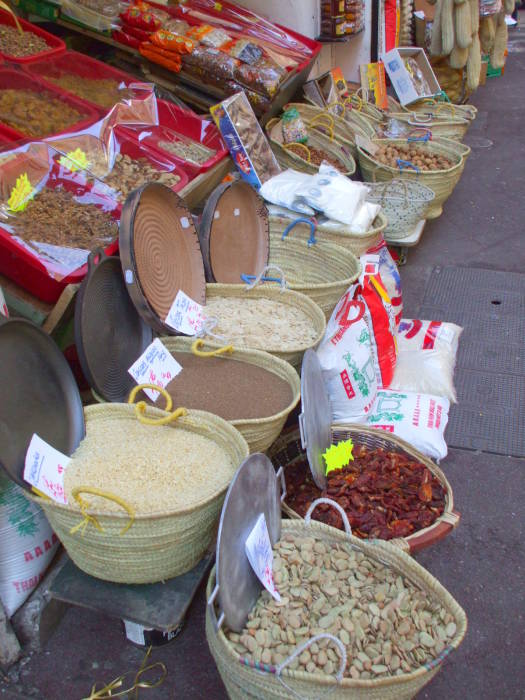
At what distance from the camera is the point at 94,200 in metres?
2.66

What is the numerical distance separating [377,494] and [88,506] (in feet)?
3.18

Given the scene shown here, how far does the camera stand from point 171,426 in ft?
6.55

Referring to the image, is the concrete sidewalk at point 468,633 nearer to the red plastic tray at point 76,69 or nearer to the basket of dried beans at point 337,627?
the basket of dried beans at point 337,627

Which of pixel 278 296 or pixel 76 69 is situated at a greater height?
pixel 76 69

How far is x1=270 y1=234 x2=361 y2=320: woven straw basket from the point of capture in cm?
286

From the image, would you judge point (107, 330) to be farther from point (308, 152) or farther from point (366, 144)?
point (366, 144)

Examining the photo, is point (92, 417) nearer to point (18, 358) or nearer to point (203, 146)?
point (18, 358)

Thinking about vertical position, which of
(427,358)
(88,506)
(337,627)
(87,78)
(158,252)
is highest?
(87,78)

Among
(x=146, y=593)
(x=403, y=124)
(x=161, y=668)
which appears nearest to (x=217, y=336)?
(x=146, y=593)

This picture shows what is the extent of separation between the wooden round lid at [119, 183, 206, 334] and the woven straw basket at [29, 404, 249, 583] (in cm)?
55

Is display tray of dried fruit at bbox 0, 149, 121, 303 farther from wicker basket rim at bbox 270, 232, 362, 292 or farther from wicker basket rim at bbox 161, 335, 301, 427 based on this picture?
wicker basket rim at bbox 270, 232, 362, 292

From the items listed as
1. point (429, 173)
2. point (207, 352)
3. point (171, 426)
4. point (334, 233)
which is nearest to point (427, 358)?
point (334, 233)

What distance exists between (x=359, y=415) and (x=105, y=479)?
1163 millimetres

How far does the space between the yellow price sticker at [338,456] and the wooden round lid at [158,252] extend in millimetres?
704
